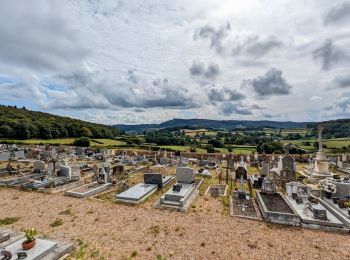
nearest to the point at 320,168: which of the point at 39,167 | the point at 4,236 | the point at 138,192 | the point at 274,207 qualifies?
the point at 274,207

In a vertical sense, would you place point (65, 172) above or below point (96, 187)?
above

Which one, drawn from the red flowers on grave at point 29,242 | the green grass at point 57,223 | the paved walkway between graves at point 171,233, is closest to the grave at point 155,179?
the paved walkway between graves at point 171,233

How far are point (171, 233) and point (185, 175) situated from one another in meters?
6.96

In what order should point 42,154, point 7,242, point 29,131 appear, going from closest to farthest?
point 7,242, point 42,154, point 29,131

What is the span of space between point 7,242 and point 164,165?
→ 17.7m

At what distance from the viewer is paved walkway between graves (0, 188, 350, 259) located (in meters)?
7.54

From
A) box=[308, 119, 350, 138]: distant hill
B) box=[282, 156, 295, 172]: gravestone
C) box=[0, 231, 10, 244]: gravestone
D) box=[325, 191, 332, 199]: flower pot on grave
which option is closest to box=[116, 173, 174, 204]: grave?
box=[0, 231, 10, 244]: gravestone

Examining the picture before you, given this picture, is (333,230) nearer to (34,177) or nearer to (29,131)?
(34,177)

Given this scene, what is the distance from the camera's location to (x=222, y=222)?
9.89m

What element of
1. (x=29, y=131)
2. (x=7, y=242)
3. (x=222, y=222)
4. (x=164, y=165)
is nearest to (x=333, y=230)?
(x=222, y=222)

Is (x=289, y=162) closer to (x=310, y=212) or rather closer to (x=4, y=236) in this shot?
(x=310, y=212)

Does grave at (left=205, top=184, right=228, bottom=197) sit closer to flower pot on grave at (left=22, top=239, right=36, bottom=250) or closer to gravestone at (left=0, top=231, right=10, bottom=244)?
flower pot on grave at (left=22, top=239, right=36, bottom=250)

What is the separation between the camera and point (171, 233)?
349 inches

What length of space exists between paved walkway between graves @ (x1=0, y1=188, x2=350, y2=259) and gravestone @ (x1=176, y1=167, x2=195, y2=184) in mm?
3602
